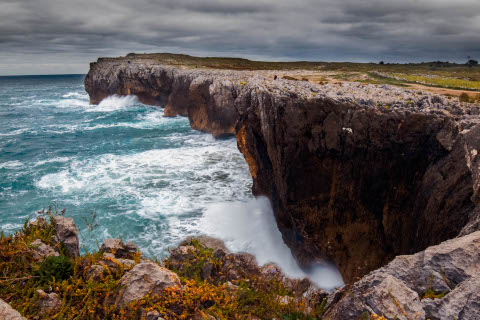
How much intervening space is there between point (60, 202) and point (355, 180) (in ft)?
68.2

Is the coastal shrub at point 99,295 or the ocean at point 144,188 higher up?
the coastal shrub at point 99,295

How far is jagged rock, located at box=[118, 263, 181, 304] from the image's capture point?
19.4 ft

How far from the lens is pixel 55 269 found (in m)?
6.55

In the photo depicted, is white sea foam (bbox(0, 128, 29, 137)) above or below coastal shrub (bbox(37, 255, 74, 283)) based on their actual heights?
below

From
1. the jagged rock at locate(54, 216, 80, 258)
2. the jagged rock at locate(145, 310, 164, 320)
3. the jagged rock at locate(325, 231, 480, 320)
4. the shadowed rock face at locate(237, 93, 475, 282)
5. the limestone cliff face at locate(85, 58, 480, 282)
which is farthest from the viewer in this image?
the shadowed rock face at locate(237, 93, 475, 282)

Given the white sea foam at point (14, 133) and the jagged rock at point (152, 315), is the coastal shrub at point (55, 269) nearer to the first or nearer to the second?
the jagged rock at point (152, 315)

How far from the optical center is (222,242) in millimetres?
16484

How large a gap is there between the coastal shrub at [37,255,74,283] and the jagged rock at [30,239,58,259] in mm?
444

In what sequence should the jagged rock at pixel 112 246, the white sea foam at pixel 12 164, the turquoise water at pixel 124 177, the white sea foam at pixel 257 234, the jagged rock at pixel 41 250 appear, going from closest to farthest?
1. the jagged rock at pixel 41 250
2. the jagged rock at pixel 112 246
3. the white sea foam at pixel 257 234
4. the turquoise water at pixel 124 177
5. the white sea foam at pixel 12 164

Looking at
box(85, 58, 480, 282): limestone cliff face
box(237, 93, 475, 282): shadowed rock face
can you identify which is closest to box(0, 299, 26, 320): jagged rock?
box(85, 58, 480, 282): limestone cliff face

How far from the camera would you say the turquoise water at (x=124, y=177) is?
1883 centimetres

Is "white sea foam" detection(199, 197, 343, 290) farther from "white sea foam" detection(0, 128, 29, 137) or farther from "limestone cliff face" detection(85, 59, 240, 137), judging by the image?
"white sea foam" detection(0, 128, 29, 137)

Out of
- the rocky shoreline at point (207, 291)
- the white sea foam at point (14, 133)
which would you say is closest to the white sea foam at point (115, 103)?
the white sea foam at point (14, 133)

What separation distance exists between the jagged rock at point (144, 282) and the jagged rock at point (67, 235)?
2.50 m
